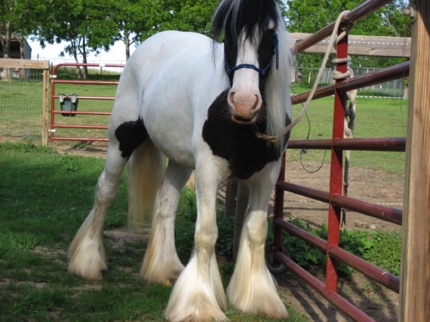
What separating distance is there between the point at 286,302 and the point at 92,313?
51.9 inches

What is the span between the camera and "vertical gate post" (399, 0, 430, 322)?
2.00 meters

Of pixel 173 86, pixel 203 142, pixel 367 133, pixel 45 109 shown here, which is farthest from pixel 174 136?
pixel 367 133

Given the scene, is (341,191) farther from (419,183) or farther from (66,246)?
(66,246)

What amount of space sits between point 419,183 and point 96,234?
142 inches

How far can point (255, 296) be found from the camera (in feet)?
13.1

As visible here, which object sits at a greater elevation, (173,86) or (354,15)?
(354,15)

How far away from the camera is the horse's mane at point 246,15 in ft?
11.1

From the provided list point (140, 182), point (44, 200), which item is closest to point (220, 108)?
point (140, 182)

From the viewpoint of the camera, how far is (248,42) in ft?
11.0

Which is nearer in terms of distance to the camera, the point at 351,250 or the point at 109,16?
the point at 351,250

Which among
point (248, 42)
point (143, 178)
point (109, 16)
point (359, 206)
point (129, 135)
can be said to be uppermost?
point (109, 16)

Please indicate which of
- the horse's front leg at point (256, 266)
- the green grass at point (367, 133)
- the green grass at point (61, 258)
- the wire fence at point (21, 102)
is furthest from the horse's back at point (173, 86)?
the wire fence at point (21, 102)

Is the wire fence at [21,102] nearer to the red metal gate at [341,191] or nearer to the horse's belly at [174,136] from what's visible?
the horse's belly at [174,136]

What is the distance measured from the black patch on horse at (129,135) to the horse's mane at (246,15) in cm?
187
